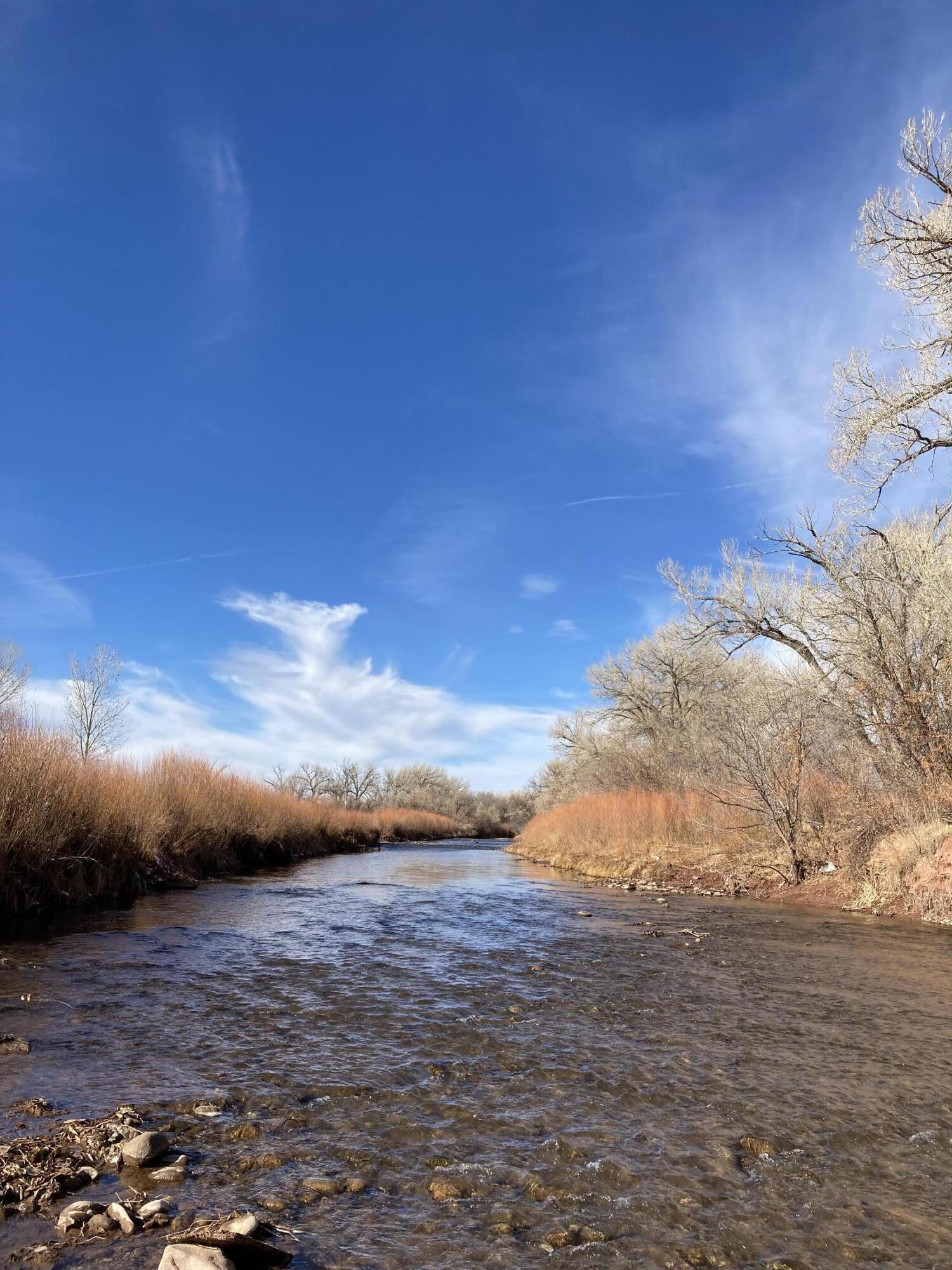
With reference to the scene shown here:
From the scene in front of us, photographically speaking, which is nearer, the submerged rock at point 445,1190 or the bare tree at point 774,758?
the submerged rock at point 445,1190

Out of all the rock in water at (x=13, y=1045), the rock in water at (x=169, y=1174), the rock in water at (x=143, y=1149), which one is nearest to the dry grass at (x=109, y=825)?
the rock in water at (x=13, y=1045)

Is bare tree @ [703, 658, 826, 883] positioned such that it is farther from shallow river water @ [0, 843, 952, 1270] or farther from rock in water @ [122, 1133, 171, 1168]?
rock in water @ [122, 1133, 171, 1168]

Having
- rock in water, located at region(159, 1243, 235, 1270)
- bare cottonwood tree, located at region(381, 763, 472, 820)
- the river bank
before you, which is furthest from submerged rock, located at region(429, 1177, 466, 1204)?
bare cottonwood tree, located at region(381, 763, 472, 820)

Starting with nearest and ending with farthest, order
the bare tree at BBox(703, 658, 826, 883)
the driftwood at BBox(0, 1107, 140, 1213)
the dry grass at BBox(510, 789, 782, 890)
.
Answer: the driftwood at BBox(0, 1107, 140, 1213) → the bare tree at BBox(703, 658, 826, 883) → the dry grass at BBox(510, 789, 782, 890)

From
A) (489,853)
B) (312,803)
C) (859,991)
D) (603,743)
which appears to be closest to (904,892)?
(859,991)

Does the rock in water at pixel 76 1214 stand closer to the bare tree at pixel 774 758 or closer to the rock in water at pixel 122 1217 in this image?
the rock in water at pixel 122 1217

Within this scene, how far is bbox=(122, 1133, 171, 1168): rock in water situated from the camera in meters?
2.82

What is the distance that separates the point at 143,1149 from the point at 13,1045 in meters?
1.98

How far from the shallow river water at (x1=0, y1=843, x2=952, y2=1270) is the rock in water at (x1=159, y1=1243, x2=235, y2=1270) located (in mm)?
215

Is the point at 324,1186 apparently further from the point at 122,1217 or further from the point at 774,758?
the point at 774,758

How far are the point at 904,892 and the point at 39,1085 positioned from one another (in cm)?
1151

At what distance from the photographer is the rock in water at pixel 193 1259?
2.04 meters

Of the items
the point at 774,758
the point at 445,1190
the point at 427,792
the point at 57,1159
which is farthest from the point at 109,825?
the point at 427,792

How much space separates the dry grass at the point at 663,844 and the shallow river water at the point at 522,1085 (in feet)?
22.0
